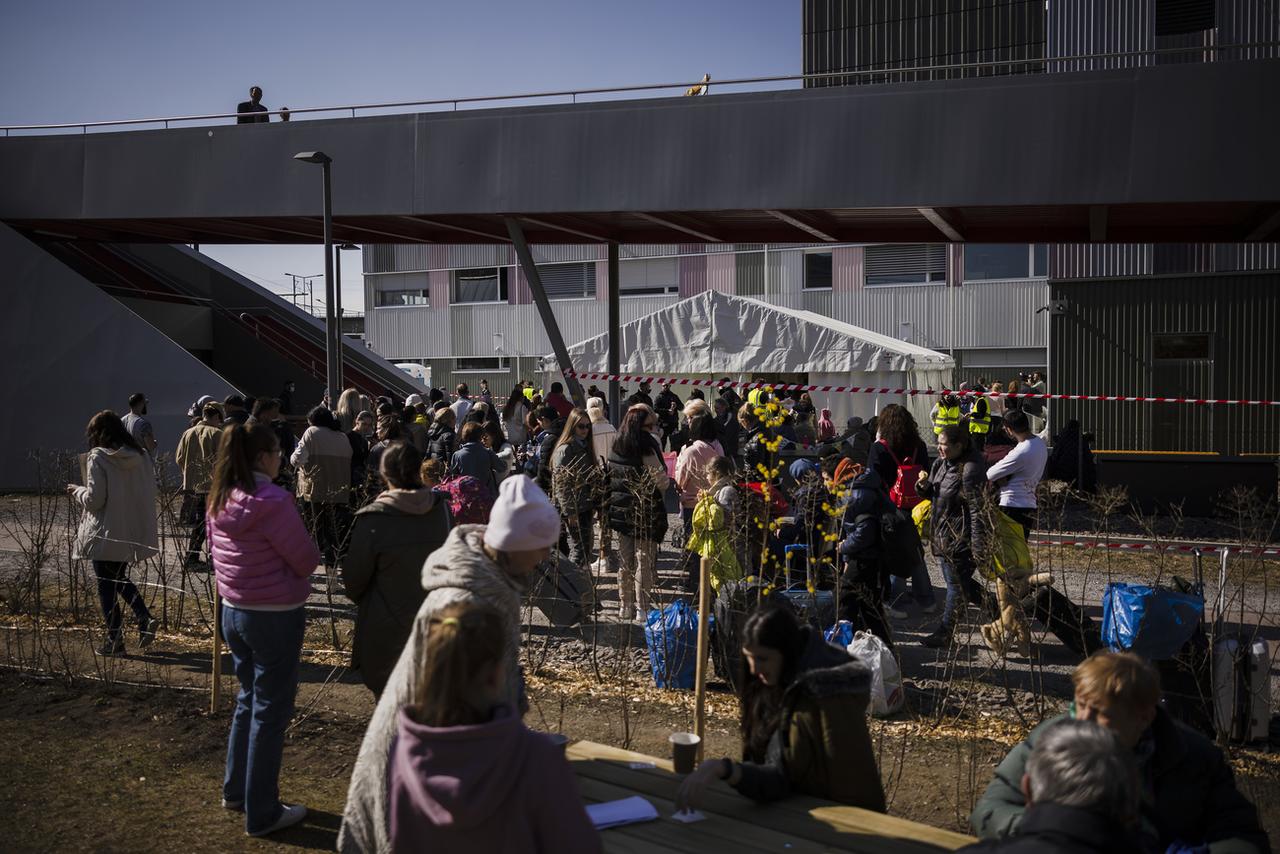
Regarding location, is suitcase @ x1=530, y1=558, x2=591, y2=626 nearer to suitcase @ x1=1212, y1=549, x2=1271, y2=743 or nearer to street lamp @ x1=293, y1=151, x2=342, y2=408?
suitcase @ x1=1212, y1=549, x2=1271, y2=743

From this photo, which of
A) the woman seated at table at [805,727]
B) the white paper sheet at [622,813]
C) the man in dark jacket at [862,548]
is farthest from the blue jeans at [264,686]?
the man in dark jacket at [862,548]

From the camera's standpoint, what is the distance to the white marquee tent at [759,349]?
942 inches

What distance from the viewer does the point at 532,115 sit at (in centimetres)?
1717

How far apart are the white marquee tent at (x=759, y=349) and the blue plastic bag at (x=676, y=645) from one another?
17.1 m

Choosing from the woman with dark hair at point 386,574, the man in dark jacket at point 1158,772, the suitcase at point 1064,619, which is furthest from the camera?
the suitcase at point 1064,619

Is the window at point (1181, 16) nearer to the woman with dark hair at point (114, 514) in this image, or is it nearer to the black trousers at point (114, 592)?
the woman with dark hair at point (114, 514)

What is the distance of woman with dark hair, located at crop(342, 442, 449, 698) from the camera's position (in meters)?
4.70

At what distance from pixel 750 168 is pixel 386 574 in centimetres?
1244

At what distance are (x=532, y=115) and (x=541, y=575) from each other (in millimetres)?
11055

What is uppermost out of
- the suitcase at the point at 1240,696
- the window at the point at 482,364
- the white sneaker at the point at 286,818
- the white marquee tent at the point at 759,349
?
the window at the point at 482,364

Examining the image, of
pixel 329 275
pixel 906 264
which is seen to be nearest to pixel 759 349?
pixel 329 275

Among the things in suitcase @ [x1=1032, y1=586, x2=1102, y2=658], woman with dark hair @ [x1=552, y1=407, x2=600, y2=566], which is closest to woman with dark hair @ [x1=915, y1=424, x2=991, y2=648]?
suitcase @ [x1=1032, y1=586, x2=1102, y2=658]

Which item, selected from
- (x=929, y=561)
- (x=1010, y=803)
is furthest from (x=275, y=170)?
(x=1010, y=803)

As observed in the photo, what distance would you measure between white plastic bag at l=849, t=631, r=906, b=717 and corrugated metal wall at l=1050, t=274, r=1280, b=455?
1124 cm
